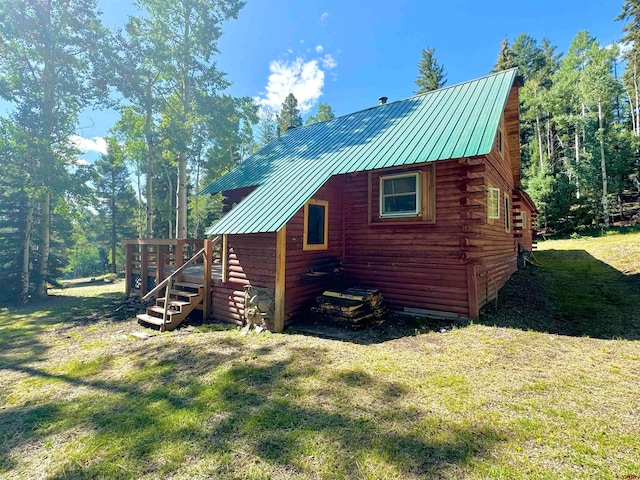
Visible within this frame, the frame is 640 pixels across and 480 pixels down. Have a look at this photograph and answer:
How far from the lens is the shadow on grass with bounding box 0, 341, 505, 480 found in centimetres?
286

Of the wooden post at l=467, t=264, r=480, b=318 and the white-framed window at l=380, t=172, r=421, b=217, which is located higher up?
the white-framed window at l=380, t=172, r=421, b=217

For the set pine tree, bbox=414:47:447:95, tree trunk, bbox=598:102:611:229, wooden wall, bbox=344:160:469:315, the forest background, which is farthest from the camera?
pine tree, bbox=414:47:447:95

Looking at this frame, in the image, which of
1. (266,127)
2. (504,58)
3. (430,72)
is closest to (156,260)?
(266,127)

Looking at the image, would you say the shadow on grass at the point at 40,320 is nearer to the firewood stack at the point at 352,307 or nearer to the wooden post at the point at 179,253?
the wooden post at the point at 179,253

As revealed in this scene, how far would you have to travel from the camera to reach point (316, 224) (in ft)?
27.4

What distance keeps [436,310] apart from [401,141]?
4.47m

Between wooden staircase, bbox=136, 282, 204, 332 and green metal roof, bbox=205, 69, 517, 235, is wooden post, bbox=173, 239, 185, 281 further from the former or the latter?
green metal roof, bbox=205, 69, 517, 235

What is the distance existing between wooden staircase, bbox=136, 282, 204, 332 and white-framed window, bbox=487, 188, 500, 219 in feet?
29.0

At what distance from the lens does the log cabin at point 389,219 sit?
7.07m

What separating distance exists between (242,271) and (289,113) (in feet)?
112

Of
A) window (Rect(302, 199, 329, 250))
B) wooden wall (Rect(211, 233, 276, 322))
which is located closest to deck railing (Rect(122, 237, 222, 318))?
wooden wall (Rect(211, 233, 276, 322))

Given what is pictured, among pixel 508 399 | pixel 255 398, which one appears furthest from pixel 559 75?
pixel 255 398

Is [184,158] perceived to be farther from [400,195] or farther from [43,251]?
[400,195]

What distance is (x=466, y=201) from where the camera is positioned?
7078mm
